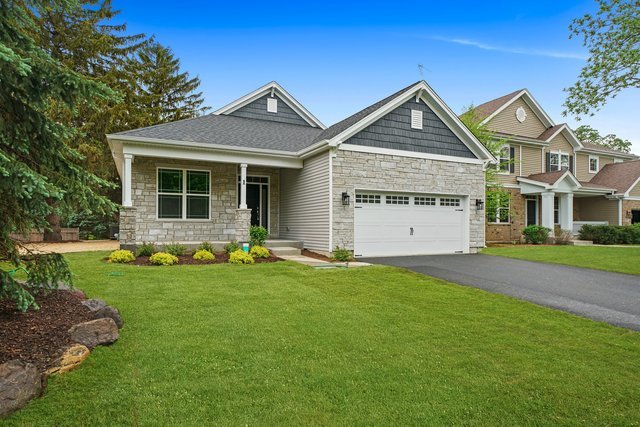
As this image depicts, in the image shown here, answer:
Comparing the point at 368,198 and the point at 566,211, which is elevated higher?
the point at 368,198

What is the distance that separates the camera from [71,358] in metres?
3.31

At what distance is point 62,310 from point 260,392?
2.93 meters

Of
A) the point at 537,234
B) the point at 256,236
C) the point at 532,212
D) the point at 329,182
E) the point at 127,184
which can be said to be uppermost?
the point at 329,182

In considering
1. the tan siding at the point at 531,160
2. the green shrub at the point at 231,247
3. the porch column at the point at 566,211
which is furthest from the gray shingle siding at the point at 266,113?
the porch column at the point at 566,211

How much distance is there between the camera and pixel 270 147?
12.8 m

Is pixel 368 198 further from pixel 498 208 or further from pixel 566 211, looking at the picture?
pixel 566 211

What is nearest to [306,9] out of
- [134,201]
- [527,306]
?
[134,201]

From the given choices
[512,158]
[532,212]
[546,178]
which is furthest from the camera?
[532,212]

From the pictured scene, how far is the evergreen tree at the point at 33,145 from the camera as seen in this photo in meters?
2.71

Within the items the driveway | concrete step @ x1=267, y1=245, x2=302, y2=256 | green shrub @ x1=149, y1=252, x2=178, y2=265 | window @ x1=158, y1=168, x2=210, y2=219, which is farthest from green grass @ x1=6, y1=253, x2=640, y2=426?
window @ x1=158, y1=168, x2=210, y2=219

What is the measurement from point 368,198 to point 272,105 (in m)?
7.57

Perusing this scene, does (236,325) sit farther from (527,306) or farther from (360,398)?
(527,306)

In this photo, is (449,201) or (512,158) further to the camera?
(512,158)

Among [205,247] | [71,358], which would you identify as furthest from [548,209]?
[71,358]
